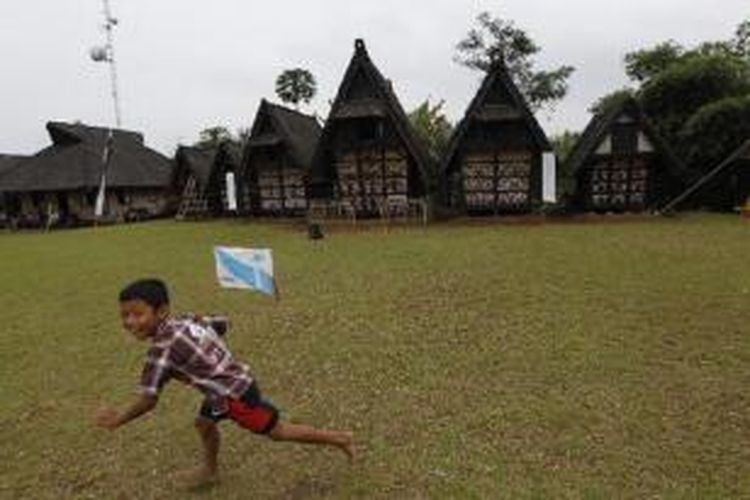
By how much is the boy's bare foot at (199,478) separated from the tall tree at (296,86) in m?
47.8

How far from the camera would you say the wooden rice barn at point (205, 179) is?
37.8 m

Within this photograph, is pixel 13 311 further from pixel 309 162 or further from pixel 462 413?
pixel 309 162

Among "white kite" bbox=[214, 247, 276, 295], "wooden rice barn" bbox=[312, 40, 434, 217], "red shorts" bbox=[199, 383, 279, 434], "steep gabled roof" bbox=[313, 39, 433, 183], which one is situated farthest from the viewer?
"wooden rice barn" bbox=[312, 40, 434, 217]

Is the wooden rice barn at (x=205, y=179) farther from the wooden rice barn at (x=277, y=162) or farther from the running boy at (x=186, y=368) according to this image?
the running boy at (x=186, y=368)

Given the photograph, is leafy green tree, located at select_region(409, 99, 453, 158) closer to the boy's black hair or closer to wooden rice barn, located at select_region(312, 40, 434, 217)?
wooden rice barn, located at select_region(312, 40, 434, 217)

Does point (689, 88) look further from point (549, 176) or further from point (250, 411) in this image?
point (250, 411)

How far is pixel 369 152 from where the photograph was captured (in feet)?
102

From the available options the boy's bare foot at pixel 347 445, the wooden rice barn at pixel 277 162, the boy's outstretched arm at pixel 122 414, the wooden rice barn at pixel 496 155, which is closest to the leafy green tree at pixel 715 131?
the wooden rice barn at pixel 496 155

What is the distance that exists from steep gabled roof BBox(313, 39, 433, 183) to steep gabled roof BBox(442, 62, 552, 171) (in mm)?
1846

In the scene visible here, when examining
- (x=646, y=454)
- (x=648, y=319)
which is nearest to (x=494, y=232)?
(x=648, y=319)

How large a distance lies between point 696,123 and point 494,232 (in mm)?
11758

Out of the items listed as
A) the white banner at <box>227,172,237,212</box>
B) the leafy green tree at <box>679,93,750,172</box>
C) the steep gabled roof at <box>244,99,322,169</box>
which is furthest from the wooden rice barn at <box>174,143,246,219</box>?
the leafy green tree at <box>679,93,750,172</box>

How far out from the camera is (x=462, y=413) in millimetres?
6859

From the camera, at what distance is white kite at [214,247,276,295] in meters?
8.64
